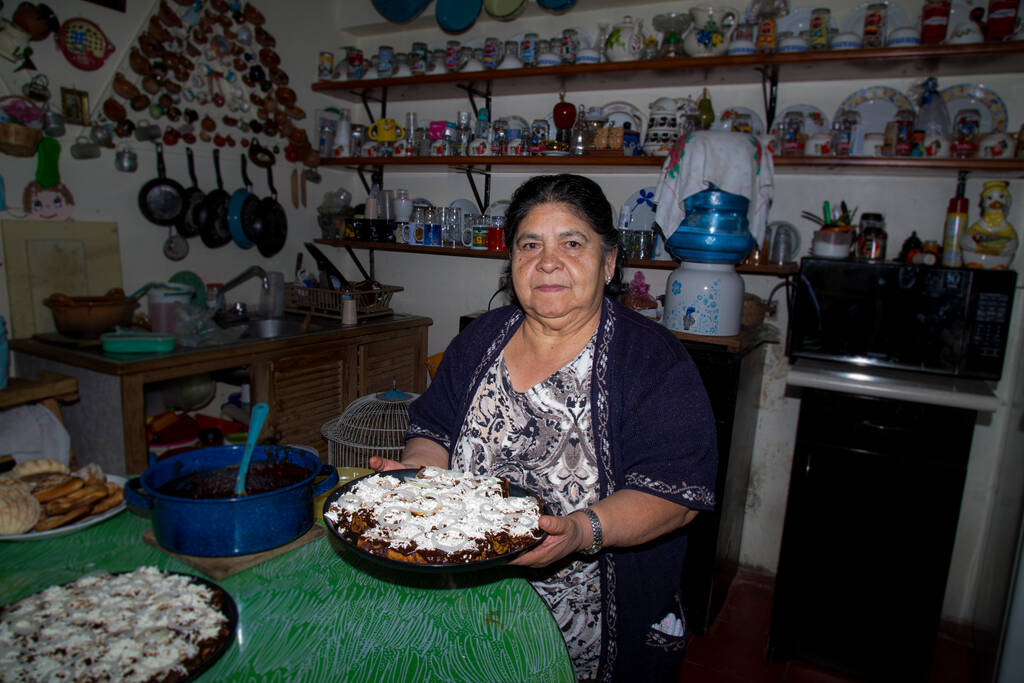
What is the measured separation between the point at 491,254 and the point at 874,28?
1.94 metres

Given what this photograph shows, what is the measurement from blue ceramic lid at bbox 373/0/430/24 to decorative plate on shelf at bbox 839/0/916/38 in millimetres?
2213

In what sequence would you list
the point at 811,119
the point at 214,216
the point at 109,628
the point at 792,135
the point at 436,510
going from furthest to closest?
the point at 214,216 < the point at 811,119 < the point at 792,135 < the point at 436,510 < the point at 109,628

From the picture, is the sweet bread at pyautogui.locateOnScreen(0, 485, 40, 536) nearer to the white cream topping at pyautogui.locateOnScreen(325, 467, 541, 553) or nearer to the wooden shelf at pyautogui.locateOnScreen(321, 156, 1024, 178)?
the white cream topping at pyautogui.locateOnScreen(325, 467, 541, 553)

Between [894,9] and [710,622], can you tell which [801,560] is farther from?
[894,9]

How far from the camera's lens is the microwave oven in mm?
2148

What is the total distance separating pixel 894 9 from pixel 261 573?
10.3 ft

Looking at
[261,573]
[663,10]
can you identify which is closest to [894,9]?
[663,10]

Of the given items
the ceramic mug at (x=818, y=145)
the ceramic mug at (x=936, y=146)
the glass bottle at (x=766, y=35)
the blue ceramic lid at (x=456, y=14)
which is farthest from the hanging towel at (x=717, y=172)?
the blue ceramic lid at (x=456, y=14)

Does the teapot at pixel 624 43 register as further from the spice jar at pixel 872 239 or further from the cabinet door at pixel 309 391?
the cabinet door at pixel 309 391

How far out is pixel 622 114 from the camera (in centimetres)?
314

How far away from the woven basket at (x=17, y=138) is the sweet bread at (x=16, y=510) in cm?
204

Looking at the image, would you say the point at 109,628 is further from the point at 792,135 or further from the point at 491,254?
the point at 792,135

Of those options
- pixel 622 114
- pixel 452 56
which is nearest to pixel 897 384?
pixel 622 114

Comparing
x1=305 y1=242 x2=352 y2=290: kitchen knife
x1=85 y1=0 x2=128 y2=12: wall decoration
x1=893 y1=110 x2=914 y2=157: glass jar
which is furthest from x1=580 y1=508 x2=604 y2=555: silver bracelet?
x1=85 y1=0 x2=128 y2=12: wall decoration
